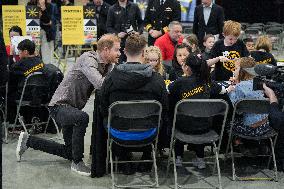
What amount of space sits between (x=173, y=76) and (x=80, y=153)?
1.45 m

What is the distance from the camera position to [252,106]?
4.46 meters

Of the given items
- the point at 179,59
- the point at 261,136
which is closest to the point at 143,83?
the point at 261,136

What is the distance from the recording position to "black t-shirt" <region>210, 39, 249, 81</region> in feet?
19.6

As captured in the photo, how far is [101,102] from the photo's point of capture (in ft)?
14.6

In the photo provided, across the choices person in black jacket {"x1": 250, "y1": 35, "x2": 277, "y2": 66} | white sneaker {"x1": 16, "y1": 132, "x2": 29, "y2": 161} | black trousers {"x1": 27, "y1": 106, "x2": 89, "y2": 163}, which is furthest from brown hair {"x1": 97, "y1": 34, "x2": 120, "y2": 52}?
person in black jacket {"x1": 250, "y1": 35, "x2": 277, "y2": 66}

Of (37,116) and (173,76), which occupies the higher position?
(173,76)

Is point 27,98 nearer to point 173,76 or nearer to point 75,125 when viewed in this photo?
point 75,125

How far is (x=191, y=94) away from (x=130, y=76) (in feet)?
2.06

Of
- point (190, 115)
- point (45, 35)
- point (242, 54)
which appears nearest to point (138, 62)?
point (190, 115)

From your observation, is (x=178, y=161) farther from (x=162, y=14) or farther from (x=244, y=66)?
(x=162, y=14)

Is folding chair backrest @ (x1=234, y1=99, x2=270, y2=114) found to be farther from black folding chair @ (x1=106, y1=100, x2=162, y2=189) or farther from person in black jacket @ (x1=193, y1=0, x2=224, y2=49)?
person in black jacket @ (x1=193, y1=0, x2=224, y2=49)

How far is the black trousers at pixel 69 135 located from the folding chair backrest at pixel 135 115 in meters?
0.49

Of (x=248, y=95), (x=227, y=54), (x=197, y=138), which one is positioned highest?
(x=227, y=54)

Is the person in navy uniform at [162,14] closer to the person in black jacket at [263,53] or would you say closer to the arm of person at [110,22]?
the arm of person at [110,22]
